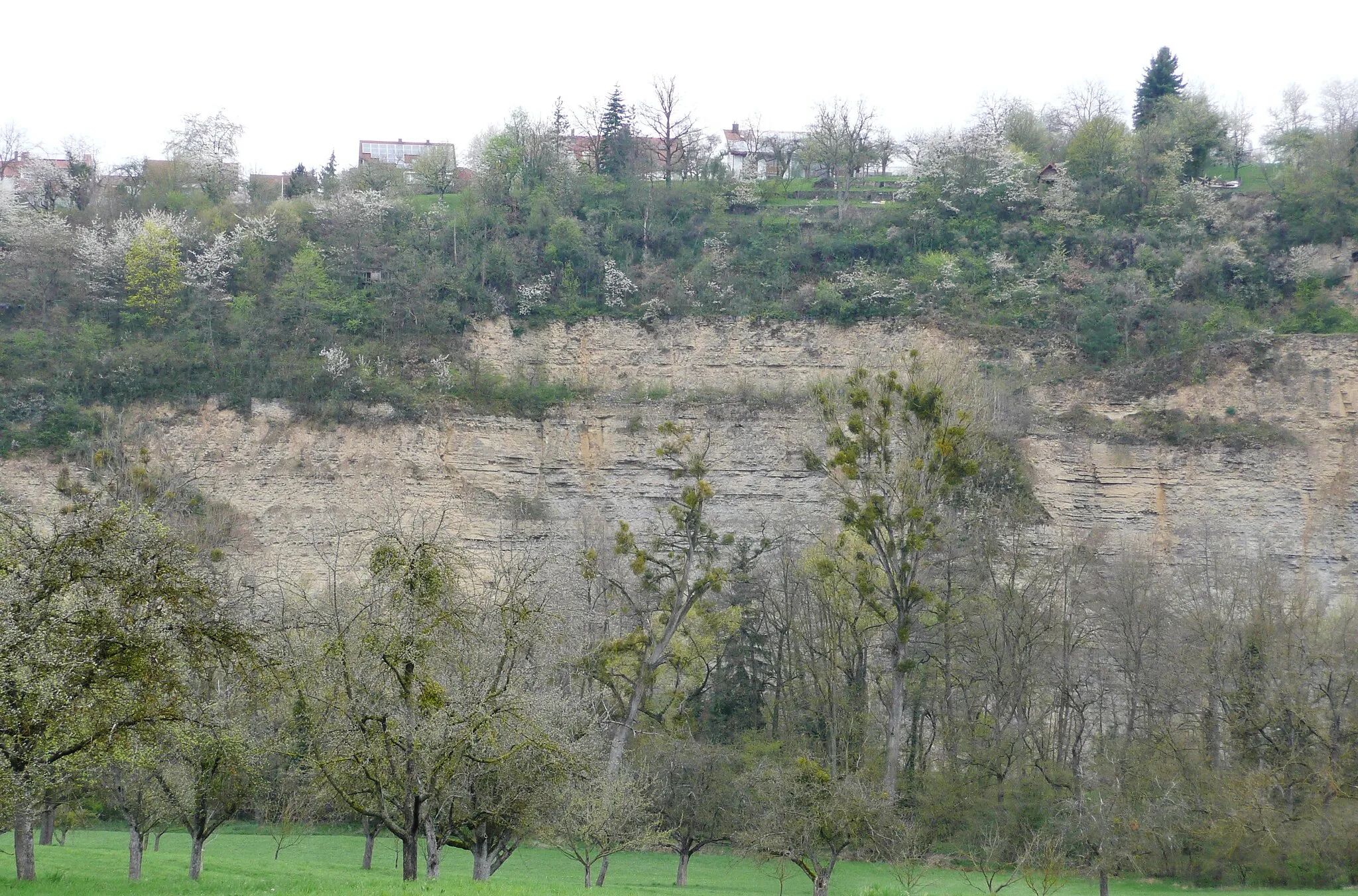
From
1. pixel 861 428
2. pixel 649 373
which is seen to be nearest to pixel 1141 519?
pixel 649 373

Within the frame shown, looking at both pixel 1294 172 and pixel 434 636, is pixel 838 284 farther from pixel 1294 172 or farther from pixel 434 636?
pixel 434 636

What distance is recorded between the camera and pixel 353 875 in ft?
57.8

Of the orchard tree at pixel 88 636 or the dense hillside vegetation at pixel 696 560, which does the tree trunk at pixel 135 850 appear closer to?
the dense hillside vegetation at pixel 696 560

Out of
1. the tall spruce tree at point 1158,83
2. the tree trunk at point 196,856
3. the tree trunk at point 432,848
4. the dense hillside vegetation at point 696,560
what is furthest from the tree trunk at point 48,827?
the tall spruce tree at point 1158,83

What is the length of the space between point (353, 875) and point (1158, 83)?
5452 centimetres

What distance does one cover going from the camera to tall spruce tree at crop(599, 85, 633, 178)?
5147cm

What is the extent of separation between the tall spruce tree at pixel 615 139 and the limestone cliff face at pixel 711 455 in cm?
1049

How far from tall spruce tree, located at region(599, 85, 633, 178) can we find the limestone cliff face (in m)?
10.5

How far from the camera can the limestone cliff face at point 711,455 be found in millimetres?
38812

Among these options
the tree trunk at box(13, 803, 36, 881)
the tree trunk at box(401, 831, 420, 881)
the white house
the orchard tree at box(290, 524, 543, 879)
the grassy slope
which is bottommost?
the grassy slope

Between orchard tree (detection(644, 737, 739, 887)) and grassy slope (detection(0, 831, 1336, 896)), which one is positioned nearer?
grassy slope (detection(0, 831, 1336, 896))

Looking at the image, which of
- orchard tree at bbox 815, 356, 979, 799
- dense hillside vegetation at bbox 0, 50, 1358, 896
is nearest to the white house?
dense hillside vegetation at bbox 0, 50, 1358, 896

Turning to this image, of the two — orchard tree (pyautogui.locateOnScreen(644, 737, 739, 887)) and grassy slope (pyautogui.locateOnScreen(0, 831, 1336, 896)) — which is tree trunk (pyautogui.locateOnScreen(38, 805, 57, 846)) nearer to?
grassy slope (pyautogui.locateOnScreen(0, 831, 1336, 896))

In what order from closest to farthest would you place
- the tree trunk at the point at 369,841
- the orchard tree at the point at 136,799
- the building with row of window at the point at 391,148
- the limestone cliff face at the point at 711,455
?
the orchard tree at the point at 136,799 → the tree trunk at the point at 369,841 → the limestone cliff face at the point at 711,455 → the building with row of window at the point at 391,148
